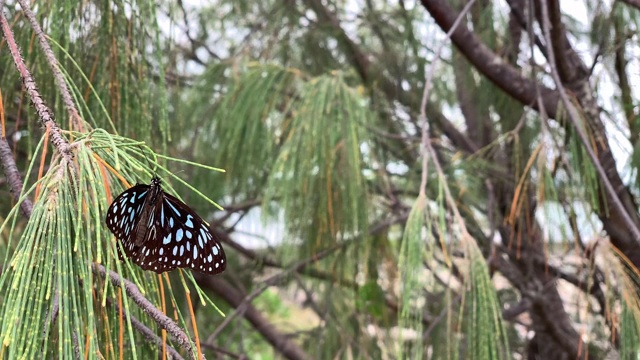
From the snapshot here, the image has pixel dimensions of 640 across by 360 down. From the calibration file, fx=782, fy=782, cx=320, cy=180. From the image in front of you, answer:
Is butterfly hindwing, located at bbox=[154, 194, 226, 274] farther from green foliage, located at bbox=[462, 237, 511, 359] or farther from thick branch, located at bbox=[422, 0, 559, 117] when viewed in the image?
thick branch, located at bbox=[422, 0, 559, 117]

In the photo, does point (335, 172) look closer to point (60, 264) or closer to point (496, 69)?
point (496, 69)

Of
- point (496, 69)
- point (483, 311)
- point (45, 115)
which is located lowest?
point (483, 311)

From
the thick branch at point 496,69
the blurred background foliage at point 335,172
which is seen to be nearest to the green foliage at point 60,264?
the blurred background foliage at point 335,172

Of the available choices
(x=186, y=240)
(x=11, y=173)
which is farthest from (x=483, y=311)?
(x=11, y=173)

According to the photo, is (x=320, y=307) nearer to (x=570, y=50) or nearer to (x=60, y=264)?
(x=570, y=50)

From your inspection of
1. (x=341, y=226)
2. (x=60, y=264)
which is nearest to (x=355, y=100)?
(x=341, y=226)

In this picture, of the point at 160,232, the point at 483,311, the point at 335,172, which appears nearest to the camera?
the point at 160,232

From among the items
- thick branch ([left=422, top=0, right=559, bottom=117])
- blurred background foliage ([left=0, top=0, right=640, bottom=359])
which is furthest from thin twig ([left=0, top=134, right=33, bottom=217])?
thick branch ([left=422, top=0, right=559, bottom=117])
